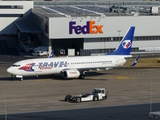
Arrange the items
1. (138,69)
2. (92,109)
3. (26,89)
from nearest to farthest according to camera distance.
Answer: (92,109) → (26,89) → (138,69)

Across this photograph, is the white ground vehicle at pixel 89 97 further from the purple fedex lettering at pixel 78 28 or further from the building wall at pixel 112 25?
Answer: the purple fedex lettering at pixel 78 28

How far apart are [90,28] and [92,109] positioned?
64.2m

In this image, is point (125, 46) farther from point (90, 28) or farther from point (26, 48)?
A: point (26, 48)

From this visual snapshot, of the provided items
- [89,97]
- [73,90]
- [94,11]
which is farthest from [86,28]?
[89,97]

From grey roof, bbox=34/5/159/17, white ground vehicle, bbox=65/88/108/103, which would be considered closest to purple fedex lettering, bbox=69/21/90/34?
grey roof, bbox=34/5/159/17

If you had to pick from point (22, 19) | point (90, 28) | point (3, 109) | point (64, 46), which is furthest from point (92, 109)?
point (22, 19)

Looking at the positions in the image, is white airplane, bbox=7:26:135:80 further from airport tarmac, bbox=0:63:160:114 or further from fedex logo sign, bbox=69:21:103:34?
fedex logo sign, bbox=69:21:103:34

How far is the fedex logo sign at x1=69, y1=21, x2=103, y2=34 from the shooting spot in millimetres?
113012

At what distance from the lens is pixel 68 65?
78.5 metres

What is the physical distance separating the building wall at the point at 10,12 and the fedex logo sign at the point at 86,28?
5212 centimetres

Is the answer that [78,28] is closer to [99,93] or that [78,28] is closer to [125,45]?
[125,45]

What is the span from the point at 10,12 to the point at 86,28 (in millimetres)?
54036

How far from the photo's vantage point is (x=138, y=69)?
92.1m

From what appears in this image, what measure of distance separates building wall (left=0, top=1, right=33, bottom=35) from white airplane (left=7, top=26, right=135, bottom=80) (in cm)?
8265
